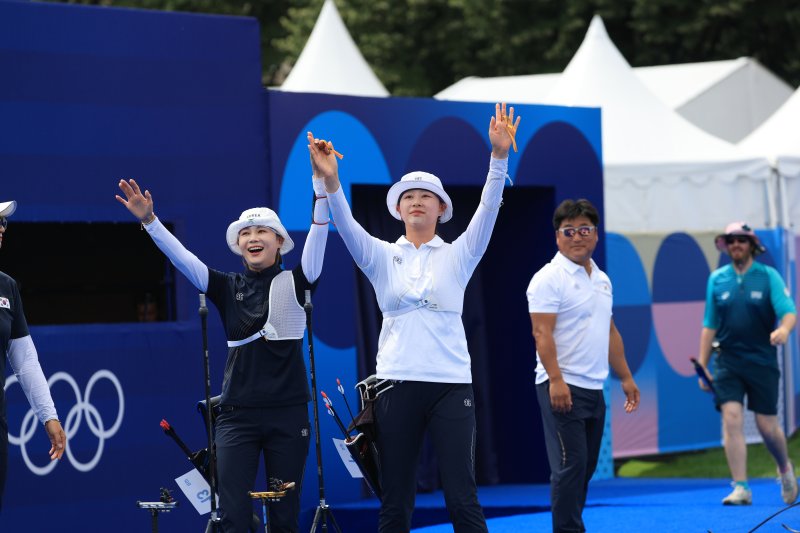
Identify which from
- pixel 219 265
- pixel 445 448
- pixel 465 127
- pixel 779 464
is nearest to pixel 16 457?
pixel 219 265

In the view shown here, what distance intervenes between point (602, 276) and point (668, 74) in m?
14.3

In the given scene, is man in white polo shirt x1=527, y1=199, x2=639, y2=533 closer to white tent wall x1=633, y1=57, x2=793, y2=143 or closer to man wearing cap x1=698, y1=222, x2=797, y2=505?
man wearing cap x1=698, y1=222, x2=797, y2=505

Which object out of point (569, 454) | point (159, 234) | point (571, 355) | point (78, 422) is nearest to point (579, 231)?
point (571, 355)

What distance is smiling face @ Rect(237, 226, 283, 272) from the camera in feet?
21.8

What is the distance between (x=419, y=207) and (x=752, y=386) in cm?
406

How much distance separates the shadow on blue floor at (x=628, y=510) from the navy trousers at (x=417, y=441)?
2524 mm

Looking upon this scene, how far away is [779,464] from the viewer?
952 centimetres

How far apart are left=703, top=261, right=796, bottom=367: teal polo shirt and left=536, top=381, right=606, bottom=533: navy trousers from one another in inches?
110

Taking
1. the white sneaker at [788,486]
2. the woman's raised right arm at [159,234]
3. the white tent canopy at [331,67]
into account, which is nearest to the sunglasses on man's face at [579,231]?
the woman's raised right arm at [159,234]

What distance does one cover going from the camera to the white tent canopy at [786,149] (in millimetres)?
14500

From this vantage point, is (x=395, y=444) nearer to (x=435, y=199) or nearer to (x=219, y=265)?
(x=435, y=199)

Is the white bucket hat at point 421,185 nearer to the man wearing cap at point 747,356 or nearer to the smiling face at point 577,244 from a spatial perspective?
the smiling face at point 577,244

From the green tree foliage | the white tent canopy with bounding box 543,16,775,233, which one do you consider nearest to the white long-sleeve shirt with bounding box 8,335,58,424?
Result: the white tent canopy with bounding box 543,16,775,233

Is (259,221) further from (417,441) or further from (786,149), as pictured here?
(786,149)
